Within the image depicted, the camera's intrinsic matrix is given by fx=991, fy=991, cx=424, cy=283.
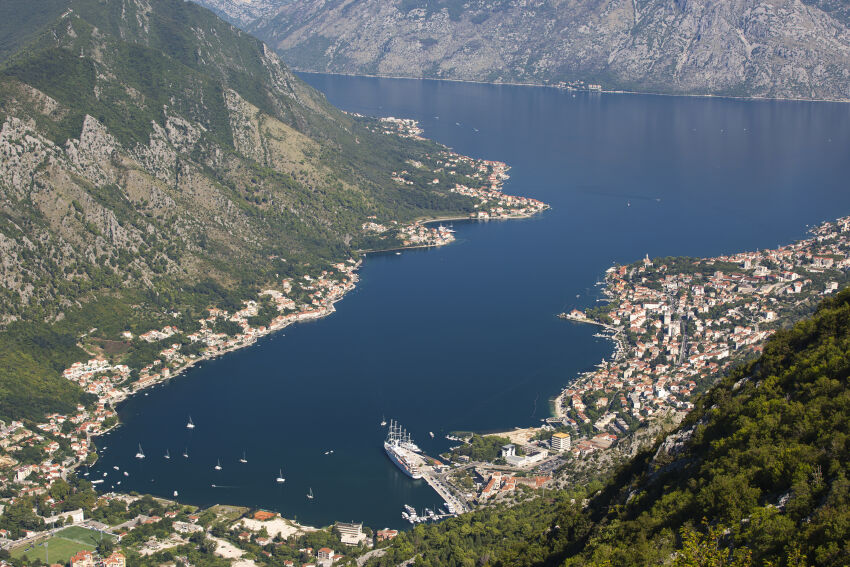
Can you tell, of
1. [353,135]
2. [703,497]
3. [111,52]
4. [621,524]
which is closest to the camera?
[703,497]

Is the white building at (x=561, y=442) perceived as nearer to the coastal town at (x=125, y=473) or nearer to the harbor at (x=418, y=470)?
the harbor at (x=418, y=470)

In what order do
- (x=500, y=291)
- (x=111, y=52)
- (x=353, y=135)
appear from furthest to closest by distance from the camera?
(x=353, y=135)
(x=111, y=52)
(x=500, y=291)

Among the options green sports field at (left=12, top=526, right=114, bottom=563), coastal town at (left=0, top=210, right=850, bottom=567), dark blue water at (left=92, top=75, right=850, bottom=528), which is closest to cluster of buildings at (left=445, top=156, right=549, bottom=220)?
dark blue water at (left=92, top=75, right=850, bottom=528)

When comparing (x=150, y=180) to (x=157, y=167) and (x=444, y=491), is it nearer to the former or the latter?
(x=157, y=167)

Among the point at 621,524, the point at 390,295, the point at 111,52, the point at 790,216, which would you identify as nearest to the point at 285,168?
the point at 111,52

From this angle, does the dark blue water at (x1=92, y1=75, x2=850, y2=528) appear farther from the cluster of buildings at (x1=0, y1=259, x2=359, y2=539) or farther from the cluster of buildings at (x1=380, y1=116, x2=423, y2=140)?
the cluster of buildings at (x1=380, y1=116, x2=423, y2=140)

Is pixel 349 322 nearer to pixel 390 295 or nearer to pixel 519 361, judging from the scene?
pixel 390 295

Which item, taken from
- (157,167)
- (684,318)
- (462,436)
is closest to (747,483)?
(462,436)
